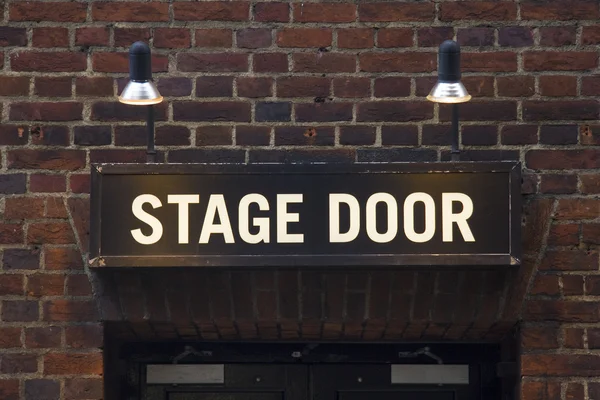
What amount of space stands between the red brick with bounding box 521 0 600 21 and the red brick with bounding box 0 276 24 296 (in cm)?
234

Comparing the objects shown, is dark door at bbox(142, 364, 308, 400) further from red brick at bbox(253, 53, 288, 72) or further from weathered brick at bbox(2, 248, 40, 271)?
red brick at bbox(253, 53, 288, 72)

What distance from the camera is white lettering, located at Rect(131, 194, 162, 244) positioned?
15.9 ft

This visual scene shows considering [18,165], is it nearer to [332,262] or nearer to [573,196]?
[332,262]

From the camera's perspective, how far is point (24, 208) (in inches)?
199

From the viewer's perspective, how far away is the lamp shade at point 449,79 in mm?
4609

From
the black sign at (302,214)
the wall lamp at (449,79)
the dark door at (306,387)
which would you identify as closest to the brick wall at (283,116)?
the black sign at (302,214)

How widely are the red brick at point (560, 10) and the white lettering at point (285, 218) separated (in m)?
1.23

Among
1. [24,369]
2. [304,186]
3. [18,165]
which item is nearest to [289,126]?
→ [304,186]

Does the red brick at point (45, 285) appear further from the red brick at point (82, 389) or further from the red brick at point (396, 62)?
the red brick at point (396, 62)

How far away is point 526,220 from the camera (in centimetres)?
502

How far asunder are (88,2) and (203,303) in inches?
52.5

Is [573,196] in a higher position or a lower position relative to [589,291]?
higher

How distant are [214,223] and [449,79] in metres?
1.07

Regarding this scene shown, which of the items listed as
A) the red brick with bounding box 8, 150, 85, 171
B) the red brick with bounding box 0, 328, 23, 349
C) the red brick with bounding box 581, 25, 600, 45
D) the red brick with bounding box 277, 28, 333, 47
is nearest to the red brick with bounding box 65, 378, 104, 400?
the red brick with bounding box 0, 328, 23, 349
